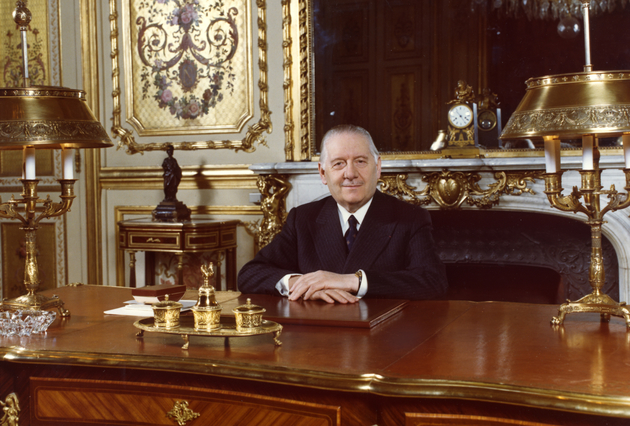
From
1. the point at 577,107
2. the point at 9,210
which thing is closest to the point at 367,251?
the point at 577,107

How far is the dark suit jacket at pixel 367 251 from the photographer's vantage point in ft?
7.62

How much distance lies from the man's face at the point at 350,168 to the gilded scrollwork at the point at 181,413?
1.21 meters

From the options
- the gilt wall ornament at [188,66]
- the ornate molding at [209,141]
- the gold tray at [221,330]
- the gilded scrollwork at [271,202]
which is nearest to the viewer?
the gold tray at [221,330]

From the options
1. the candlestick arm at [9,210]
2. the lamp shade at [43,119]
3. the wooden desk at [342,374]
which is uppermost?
the lamp shade at [43,119]

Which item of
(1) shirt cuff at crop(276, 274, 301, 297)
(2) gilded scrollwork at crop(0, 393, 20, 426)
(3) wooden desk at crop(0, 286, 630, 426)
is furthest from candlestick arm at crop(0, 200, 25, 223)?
(1) shirt cuff at crop(276, 274, 301, 297)

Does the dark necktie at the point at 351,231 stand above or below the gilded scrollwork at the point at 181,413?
above

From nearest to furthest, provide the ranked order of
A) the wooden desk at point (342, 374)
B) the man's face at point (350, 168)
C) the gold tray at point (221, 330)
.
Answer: the wooden desk at point (342, 374), the gold tray at point (221, 330), the man's face at point (350, 168)

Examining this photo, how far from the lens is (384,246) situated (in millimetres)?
2482

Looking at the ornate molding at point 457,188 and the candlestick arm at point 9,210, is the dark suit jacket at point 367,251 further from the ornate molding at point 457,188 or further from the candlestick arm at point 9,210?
the ornate molding at point 457,188

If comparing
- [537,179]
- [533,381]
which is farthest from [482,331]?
[537,179]

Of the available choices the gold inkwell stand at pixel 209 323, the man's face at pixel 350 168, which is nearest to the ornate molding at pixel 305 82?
the man's face at pixel 350 168

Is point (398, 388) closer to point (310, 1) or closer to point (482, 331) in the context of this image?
point (482, 331)

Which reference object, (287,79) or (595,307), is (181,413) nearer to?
(595,307)

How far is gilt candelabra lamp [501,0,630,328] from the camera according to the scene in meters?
1.68
